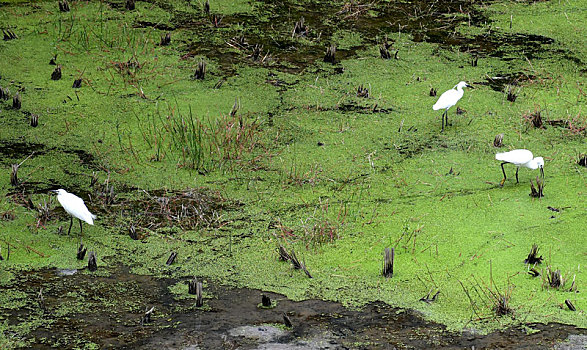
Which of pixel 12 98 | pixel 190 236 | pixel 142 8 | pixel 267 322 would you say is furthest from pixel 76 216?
pixel 142 8

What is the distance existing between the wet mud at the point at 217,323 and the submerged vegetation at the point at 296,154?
0.02m

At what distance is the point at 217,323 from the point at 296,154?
1.80 meters

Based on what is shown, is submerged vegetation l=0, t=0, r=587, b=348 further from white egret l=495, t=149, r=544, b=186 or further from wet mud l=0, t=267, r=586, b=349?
white egret l=495, t=149, r=544, b=186

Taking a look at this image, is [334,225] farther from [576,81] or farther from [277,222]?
[576,81]

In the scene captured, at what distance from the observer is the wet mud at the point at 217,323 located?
2586mm

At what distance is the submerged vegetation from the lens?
3.07 metres

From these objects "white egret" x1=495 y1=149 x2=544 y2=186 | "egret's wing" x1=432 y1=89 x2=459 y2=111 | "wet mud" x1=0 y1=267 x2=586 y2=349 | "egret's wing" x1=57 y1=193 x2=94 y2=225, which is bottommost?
"wet mud" x1=0 y1=267 x2=586 y2=349

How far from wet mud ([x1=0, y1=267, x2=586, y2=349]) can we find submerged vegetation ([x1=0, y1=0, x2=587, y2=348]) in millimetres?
24

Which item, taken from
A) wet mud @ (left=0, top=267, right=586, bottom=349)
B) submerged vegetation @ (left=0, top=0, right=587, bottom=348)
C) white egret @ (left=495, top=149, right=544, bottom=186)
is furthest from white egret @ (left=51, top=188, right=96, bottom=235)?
white egret @ (left=495, top=149, right=544, bottom=186)

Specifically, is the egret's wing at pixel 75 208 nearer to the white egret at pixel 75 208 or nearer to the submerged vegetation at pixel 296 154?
the white egret at pixel 75 208

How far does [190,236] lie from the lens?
3.54 metres

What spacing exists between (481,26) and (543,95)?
118 cm

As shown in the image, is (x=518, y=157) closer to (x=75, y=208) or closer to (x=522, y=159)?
(x=522, y=159)

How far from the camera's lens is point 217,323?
2.74 metres
